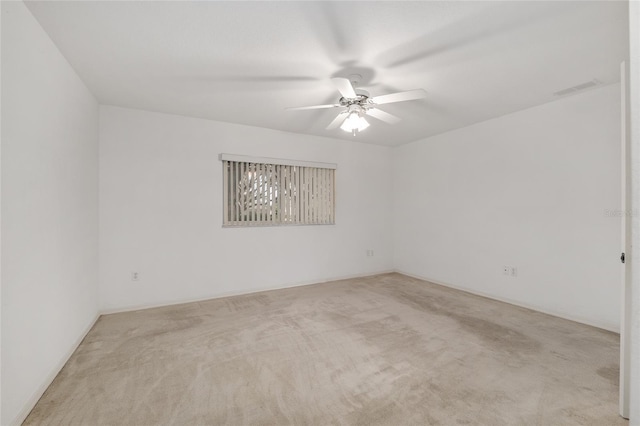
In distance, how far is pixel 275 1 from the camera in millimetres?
1644

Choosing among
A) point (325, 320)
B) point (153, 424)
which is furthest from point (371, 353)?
point (153, 424)

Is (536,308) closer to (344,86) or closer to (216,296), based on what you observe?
(344,86)

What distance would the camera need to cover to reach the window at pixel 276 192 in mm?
4000

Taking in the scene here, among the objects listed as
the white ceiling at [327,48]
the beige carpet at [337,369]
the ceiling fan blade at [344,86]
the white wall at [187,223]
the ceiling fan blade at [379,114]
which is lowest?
the beige carpet at [337,369]

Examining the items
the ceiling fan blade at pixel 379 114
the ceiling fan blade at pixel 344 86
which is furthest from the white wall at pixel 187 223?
the ceiling fan blade at pixel 344 86

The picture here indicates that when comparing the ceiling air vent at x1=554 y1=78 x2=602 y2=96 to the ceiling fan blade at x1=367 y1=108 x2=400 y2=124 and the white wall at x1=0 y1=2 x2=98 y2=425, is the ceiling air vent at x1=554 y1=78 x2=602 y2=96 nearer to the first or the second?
the ceiling fan blade at x1=367 y1=108 x2=400 y2=124

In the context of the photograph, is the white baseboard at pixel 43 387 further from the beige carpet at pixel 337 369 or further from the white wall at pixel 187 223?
the white wall at pixel 187 223

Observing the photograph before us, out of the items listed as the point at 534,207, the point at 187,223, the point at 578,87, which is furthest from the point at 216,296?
the point at 578,87

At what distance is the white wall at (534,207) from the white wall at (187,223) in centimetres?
176

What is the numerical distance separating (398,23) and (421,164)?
3.35m

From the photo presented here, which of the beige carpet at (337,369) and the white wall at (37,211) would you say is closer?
the white wall at (37,211)

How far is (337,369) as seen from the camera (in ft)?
7.01

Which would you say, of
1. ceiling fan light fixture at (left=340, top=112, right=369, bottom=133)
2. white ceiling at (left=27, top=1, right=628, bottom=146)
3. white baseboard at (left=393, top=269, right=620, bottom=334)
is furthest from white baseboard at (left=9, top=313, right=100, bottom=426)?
white baseboard at (left=393, top=269, right=620, bottom=334)

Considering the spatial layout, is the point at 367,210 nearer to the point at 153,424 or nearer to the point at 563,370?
the point at 563,370
